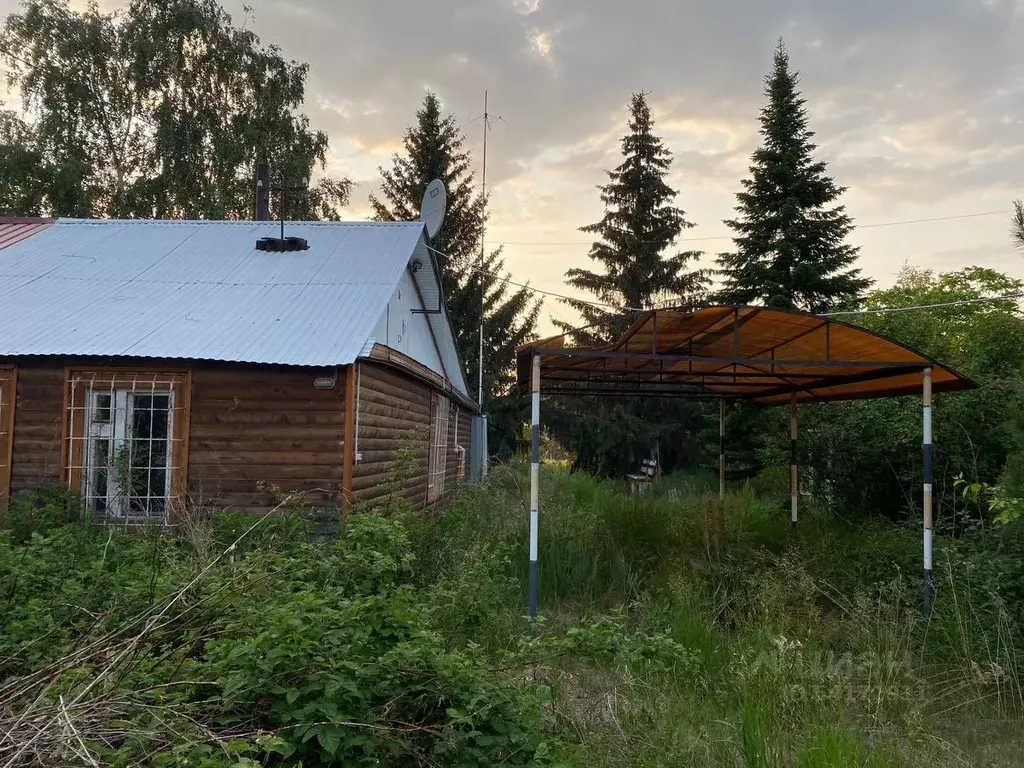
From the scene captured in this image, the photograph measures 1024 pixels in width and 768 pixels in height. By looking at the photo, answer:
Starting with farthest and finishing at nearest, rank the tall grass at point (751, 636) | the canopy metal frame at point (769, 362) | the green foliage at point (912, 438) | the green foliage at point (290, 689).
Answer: the green foliage at point (912, 438) → the canopy metal frame at point (769, 362) → the tall grass at point (751, 636) → the green foliage at point (290, 689)

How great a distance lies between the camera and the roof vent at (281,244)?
11180 millimetres

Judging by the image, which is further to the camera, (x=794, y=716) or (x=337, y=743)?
(x=794, y=716)

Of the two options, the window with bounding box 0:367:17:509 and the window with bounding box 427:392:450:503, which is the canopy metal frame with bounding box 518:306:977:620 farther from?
the window with bounding box 0:367:17:509

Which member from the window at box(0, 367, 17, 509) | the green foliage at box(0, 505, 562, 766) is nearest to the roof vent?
the window at box(0, 367, 17, 509)

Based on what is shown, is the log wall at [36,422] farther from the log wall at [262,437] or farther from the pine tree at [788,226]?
the pine tree at [788,226]

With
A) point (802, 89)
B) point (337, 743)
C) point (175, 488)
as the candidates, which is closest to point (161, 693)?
point (337, 743)

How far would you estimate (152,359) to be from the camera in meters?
7.67

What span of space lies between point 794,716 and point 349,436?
560 centimetres

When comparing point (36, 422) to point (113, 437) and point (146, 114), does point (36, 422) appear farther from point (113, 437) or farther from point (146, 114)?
point (146, 114)

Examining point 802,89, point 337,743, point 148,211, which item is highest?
point 802,89

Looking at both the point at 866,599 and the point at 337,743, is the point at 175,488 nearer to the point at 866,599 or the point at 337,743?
the point at 337,743

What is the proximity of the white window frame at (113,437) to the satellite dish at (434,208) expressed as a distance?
591 cm

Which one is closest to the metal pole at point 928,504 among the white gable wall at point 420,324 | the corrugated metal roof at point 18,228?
the white gable wall at point 420,324

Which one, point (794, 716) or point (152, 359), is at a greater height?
point (152, 359)
